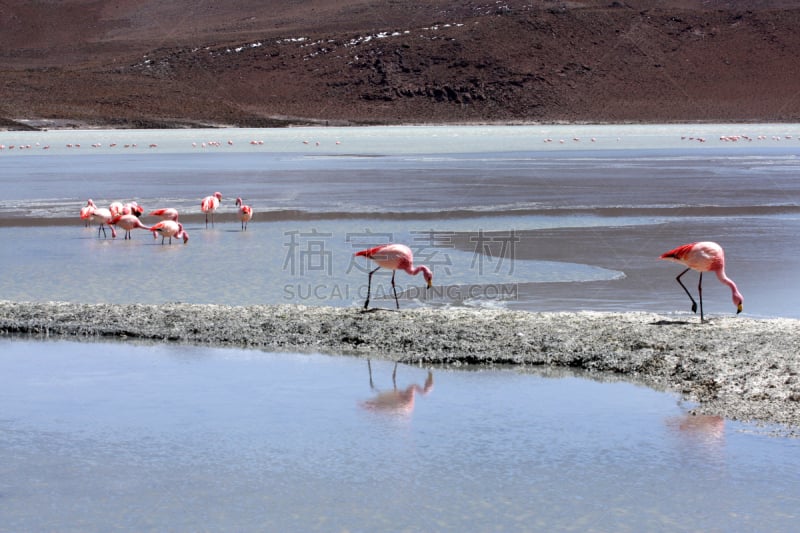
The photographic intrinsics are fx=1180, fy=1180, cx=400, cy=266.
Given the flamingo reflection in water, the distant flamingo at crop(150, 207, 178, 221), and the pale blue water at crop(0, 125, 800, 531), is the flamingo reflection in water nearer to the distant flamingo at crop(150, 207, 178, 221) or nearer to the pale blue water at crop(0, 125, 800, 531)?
the pale blue water at crop(0, 125, 800, 531)

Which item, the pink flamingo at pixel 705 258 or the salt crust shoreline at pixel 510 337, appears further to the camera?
the pink flamingo at pixel 705 258

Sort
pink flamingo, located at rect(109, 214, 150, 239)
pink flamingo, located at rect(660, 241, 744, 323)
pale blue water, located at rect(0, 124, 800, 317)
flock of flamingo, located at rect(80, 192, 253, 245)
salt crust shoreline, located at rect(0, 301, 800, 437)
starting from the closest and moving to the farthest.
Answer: salt crust shoreline, located at rect(0, 301, 800, 437) → pink flamingo, located at rect(660, 241, 744, 323) → pale blue water, located at rect(0, 124, 800, 317) → flock of flamingo, located at rect(80, 192, 253, 245) → pink flamingo, located at rect(109, 214, 150, 239)

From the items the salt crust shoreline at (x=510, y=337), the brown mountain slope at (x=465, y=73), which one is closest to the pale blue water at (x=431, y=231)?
the salt crust shoreline at (x=510, y=337)

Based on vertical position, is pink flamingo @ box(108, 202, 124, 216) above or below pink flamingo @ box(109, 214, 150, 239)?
above

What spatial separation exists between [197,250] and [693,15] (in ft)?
324

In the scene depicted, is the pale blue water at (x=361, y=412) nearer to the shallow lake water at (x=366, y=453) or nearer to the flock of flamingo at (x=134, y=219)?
the shallow lake water at (x=366, y=453)

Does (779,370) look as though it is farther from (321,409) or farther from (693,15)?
(693,15)

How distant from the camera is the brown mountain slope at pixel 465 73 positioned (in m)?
85.1

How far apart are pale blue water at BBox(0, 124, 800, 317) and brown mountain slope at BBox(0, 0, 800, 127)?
164ft

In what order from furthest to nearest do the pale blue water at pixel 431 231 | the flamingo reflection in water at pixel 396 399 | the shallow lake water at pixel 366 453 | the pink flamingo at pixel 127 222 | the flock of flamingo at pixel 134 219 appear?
the pink flamingo at pixel 127 222
the flock of flamingo at pixel 134 219
the pale blue water at pixel 431 231
the flamingo reflection in water at pixel 396 399
the shallow lake water at pixel 366 453

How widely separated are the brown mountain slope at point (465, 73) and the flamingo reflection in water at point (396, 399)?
6873 cm

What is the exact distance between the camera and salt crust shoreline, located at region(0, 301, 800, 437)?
6.89m

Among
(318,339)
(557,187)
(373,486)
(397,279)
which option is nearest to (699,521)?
(373,486)

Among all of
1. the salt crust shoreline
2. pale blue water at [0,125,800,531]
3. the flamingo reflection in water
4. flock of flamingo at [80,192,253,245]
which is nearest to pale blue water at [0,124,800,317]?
pale blue water at [0,125,800,531]
